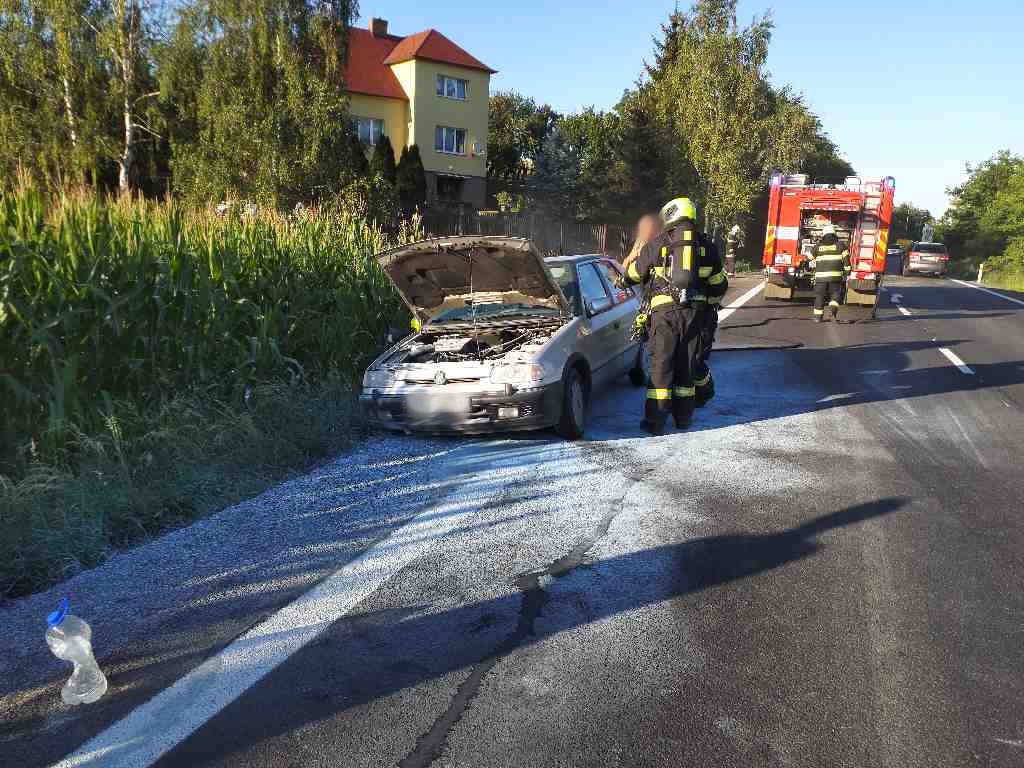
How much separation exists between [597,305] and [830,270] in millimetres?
9316

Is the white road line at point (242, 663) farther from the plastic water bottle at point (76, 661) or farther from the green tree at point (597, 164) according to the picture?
the green tree at point (597, 164)

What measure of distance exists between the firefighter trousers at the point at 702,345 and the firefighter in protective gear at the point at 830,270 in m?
8.44

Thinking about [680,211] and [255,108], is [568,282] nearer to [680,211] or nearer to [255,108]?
[680,211]

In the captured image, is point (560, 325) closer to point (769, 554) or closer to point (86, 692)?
point (769, 554)

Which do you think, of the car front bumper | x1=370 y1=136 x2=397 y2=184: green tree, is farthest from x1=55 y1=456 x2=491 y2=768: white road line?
x1=370 y1=136 x2=397 y2=184: green tree

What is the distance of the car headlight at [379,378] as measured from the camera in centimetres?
640

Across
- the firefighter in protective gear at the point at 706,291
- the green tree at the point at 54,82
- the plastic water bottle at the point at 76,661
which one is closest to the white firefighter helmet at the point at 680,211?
the firefighter in protective gear at the point at 706,291

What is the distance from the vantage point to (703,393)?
25.3 ft

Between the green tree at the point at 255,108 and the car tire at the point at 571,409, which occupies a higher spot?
the green tree at the point at 255,108

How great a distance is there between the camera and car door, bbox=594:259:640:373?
7848 mm

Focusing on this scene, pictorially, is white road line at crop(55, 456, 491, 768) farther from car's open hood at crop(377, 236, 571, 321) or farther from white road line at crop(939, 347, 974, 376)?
white road line at crop(939, 347, 974, 376)

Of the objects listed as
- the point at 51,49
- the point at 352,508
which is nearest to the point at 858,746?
the point at 352,508

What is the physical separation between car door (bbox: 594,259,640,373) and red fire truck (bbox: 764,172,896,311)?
10570 mm

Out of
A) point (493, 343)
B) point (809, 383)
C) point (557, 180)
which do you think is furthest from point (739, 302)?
point (557, 180)
